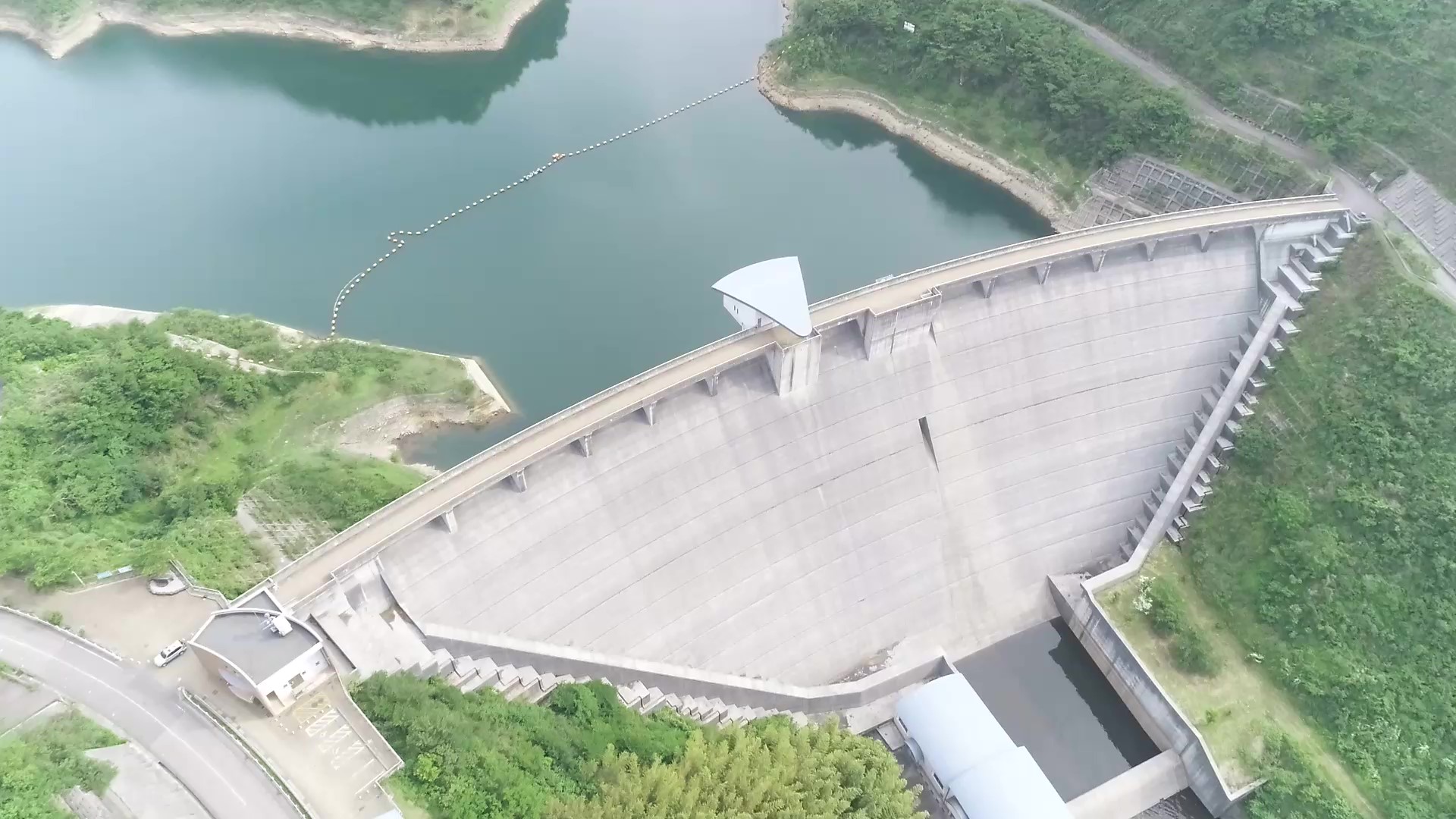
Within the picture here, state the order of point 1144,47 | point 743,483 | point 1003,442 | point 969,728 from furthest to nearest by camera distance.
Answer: point 1144,47
point 1003,442
point 743,483
point 969,728

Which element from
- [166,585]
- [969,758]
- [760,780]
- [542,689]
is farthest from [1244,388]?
[166,585]

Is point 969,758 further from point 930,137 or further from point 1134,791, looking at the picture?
point 930,137

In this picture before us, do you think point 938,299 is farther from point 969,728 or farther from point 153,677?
point 153,677

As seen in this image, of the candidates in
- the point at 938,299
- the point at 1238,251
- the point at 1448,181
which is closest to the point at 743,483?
the point at 938,299

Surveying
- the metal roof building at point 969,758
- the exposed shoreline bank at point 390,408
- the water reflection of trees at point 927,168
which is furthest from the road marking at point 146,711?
the water reflection of trees at point 927,168

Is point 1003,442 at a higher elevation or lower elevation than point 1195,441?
higher
